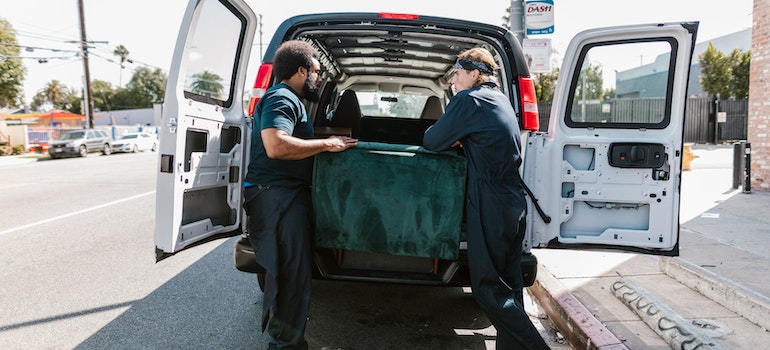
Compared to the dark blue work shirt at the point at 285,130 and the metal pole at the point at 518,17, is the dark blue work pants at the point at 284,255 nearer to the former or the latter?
the dark blue work shirt at the point at 285,130

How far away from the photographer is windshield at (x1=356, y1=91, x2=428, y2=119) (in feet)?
20.9

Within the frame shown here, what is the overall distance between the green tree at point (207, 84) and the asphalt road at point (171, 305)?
164 centimetres

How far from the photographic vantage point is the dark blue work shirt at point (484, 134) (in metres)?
2.93

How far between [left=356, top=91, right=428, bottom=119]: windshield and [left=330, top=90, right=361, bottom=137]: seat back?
99 centimetres

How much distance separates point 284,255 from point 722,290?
3.25 m

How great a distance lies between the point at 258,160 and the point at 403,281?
3.72ft

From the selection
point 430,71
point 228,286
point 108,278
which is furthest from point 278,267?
point 430,71

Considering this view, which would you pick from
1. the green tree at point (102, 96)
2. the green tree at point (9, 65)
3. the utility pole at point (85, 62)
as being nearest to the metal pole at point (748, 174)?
the green tree at point (9, 65)

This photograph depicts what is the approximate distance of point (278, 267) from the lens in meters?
3.03

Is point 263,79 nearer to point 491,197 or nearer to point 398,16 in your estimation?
point 398,16

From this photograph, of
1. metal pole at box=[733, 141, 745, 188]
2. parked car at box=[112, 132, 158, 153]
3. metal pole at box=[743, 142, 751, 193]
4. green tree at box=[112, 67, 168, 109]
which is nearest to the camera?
→ metal pole at box=[743, 142, 751, 193]

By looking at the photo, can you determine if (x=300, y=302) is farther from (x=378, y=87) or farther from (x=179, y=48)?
(x=378, y=87)

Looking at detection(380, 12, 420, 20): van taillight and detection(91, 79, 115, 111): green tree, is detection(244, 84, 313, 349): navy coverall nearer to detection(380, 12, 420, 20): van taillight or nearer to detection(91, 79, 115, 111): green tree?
detection(380, 12, 420, 20): van taillight

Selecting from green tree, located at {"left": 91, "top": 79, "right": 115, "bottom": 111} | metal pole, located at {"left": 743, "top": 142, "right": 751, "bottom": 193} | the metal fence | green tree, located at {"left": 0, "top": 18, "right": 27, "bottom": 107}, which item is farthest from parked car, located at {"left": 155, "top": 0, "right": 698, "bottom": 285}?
green tree, located at {"left": 91, "top": 79, "right": 115, "bottom": 111}
